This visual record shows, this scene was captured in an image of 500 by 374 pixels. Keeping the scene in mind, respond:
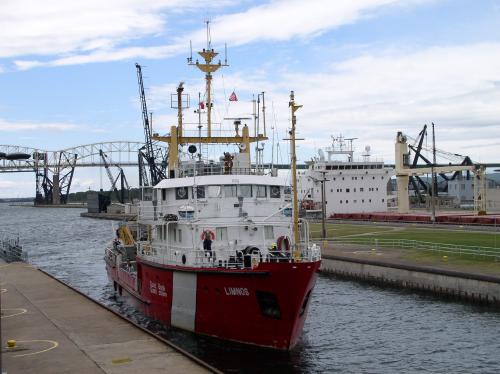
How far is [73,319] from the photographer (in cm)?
2362

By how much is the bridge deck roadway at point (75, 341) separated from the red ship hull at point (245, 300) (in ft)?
9.53

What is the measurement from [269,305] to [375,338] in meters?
6.04

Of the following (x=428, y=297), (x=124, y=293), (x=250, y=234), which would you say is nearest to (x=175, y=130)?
(x=250, y=234)

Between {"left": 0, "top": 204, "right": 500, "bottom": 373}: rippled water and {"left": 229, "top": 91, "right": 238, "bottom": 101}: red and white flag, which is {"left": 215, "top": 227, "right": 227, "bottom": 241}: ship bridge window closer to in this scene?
{"left": 0, "top": 204, "right": 500, "bottom": 373}: rippled water

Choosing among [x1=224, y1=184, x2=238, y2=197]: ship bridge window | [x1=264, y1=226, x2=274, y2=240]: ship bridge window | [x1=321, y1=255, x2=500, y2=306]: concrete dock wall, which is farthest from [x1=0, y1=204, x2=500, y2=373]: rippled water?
[x1=224, y1=184, x2=238, y2=197]: ship bridge window

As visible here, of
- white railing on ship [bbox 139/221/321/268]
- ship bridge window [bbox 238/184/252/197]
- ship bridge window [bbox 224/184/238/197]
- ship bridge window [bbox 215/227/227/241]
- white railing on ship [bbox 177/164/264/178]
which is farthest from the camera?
white railing on ship [bbox 177/164/264/178]

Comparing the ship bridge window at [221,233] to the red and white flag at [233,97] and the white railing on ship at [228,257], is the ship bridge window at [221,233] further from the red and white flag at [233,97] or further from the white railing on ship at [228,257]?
the red and white flag at [233,97]

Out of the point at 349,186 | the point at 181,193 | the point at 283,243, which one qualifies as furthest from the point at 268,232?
the point at 349,186

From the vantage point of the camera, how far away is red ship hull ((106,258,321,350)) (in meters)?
21.0

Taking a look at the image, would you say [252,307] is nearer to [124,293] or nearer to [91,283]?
[124,293]

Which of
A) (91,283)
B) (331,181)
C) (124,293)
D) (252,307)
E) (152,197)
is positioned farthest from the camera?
(331,181)

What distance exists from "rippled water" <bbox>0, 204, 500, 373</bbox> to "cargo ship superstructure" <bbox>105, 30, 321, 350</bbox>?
0.79 metres

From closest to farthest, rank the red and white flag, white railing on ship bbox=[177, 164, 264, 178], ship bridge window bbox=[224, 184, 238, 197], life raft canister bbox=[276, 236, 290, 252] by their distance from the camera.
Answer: life raft canister bbox=[276, 236, 290, 252]
ship bridge window bbox=[224, 184, 238, 197]
white railing on ship bbox=[177, 164, 264, 178]
the red and white flag

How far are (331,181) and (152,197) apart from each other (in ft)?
188
